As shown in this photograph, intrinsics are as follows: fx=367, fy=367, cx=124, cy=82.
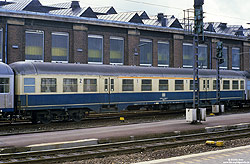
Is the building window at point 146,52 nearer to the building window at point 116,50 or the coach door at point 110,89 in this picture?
the building window at point 116,50

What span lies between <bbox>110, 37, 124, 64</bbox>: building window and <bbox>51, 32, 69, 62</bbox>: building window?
553 cm

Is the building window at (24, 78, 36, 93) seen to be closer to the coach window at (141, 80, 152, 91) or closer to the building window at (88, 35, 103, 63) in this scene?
the coach window at (141, 80, 152, 91)

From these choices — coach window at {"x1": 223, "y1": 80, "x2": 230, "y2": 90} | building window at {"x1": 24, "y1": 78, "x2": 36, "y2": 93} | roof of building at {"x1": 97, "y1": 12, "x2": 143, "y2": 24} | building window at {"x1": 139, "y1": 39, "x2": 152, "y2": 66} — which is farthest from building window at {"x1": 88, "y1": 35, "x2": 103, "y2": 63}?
building window at {"x1": 24, "y1": 78, "x2": 36, "y2": 93}

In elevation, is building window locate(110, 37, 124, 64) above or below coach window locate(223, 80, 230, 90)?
above

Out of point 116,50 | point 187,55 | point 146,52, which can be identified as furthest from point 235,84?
A: point 116,50

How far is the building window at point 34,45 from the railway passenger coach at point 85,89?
450 inches

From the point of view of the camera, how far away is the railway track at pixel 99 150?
39.2ft

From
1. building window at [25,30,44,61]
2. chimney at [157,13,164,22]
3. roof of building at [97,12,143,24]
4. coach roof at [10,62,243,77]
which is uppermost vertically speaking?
chimney at [157,13,164,22]

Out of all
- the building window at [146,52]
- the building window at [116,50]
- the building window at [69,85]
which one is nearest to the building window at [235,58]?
the building window at [146,52]

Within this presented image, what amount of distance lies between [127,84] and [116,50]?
1468cm

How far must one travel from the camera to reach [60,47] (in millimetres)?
36188

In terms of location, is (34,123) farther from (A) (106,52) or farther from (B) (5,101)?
(A) (106,52)

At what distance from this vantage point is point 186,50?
46844 mm

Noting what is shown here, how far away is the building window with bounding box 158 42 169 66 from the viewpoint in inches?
1737
